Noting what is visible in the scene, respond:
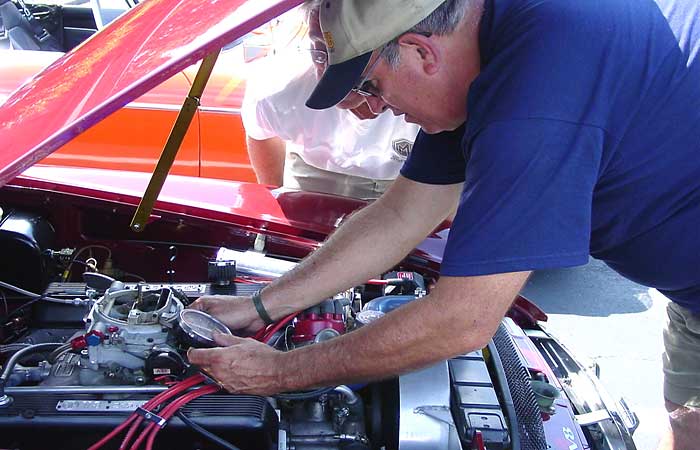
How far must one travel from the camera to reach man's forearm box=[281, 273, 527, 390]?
50.2 inches

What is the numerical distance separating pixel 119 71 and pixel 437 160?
800 mm

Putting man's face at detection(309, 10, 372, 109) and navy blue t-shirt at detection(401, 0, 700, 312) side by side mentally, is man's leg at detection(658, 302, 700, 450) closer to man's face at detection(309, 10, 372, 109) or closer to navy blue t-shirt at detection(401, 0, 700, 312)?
navy blue t-shirt at detection(401, 0, 700, 312)

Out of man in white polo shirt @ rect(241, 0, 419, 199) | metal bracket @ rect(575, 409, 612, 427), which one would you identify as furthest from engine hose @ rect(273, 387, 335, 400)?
man in white polo shirt @ rect(241, 0, 419, 199)

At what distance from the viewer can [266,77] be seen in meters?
2.91

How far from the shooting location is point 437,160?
1.71m

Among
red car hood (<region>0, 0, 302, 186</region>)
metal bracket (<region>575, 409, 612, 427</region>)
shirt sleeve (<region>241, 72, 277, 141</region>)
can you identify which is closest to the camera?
red car hood (<region>0, 0, 302, 186</region>)

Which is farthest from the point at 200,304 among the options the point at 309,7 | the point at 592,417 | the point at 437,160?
the point at 592,417

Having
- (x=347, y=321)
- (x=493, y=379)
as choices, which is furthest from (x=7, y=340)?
(x=493, y=379)

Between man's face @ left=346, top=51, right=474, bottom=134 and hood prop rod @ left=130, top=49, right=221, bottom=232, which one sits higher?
hood prop rod @ left=130, top=49, right=221, bottom=232

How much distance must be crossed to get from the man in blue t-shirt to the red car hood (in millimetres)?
237

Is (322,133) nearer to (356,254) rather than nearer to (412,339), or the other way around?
(356,254)

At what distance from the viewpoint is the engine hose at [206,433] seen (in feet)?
4.58

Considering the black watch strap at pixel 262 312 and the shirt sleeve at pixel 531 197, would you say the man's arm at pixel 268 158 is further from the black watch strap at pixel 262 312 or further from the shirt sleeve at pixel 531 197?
the shirt sleeve at pixel 531 197

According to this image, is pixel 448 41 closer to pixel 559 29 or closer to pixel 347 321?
pixel 559 29
